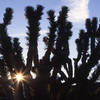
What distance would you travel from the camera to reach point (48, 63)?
8.42 metres

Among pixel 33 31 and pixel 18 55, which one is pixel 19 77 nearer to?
pixel 18 55

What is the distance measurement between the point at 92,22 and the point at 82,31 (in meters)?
0.69

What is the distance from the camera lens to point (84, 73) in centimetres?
890

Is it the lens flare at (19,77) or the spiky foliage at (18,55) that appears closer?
the lens flare at (19,77)

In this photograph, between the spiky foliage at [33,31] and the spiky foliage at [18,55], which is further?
the spiky foliage at [18,55]

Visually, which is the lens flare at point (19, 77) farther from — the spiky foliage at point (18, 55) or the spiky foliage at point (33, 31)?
the spiky foliage at point (33, 31)

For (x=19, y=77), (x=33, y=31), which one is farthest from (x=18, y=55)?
(x=33, y=31)

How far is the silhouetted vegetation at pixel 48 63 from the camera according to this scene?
782 cm

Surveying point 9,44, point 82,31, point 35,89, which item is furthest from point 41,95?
point 82,31

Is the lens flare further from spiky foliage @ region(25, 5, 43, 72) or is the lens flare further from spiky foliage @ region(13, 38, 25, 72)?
spiky foliage @ region(25, 5, 43, 72)

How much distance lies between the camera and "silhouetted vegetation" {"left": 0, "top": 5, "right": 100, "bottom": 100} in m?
7.82

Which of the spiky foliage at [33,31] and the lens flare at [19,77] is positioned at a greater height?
the spiky foliage at [33,31]

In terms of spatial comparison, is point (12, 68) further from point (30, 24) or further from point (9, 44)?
point (30, 24)

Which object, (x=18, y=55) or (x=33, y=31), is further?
(x=18, y=55)
